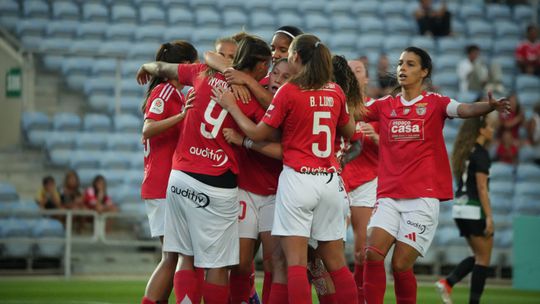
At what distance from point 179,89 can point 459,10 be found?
15099 millimetres

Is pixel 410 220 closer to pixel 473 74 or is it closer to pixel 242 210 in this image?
pixel 242 210

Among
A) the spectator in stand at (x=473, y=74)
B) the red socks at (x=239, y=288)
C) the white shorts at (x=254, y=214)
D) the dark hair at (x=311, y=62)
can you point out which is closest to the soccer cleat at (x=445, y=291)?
the red socks at (x=239, y=288)

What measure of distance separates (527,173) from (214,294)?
1136cm

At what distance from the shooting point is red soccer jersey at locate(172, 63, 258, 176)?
729 cm

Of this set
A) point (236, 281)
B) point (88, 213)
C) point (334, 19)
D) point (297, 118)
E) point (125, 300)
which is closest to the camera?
point (297, 118)

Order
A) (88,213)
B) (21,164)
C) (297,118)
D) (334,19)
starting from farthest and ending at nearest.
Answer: (334,19)
(21,164)
(88,213)
(297,118)

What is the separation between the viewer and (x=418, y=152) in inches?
322

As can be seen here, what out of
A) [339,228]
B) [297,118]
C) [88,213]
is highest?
[297,118]

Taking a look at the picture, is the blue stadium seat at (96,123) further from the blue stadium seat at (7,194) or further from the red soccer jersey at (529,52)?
the red soccer jersey at (529,52)

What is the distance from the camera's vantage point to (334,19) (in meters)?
20.9

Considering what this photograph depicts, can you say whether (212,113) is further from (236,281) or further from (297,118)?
(236,281)

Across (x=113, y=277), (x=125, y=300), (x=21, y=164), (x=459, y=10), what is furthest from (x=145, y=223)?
(x=459, y=10)

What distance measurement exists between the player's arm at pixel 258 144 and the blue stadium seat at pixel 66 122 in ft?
33.1

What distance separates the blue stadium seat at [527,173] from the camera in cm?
Result: 1758
